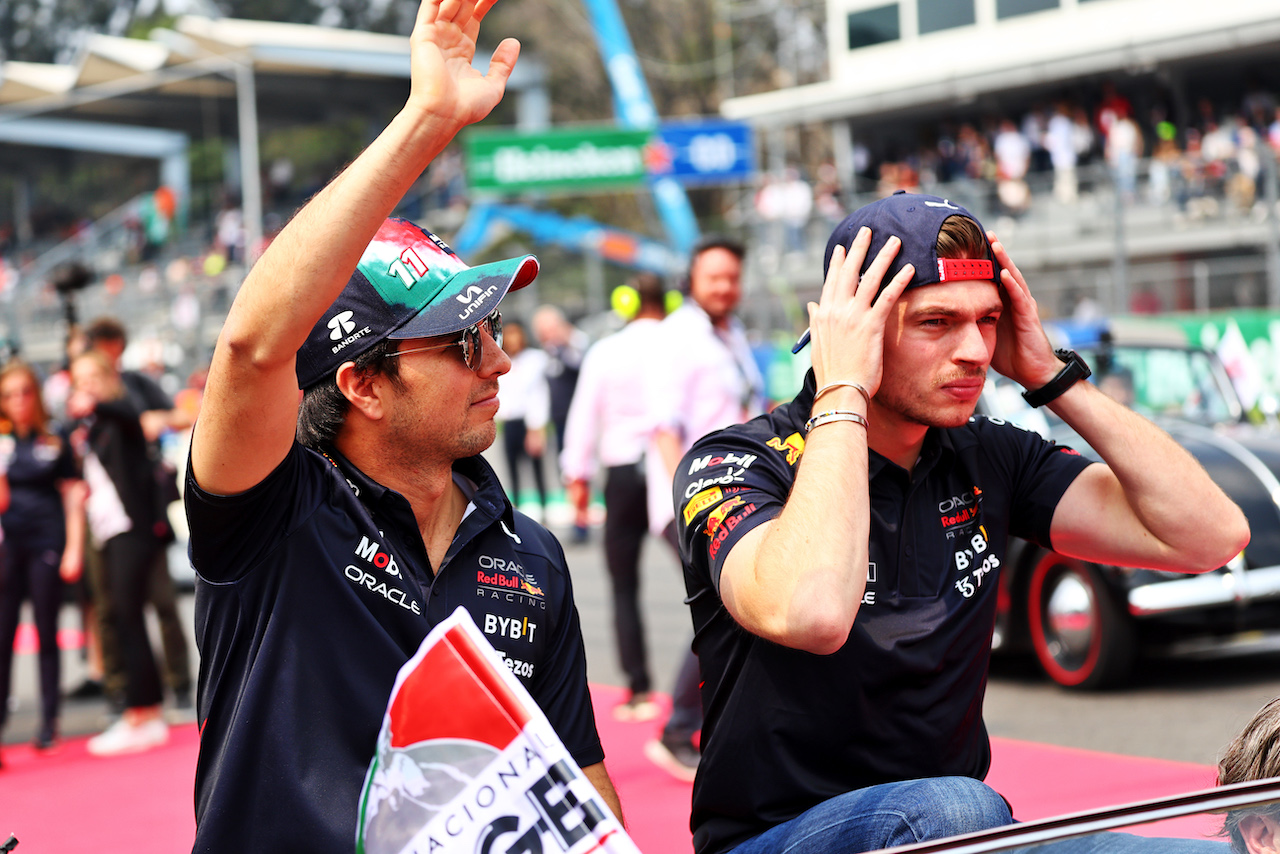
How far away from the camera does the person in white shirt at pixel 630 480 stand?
670cm

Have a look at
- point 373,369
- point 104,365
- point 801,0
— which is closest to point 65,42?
point 801,0

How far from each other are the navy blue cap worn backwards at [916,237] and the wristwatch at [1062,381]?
10.9 inches

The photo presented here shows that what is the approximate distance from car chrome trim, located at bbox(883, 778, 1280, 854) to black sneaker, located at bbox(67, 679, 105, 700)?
Result: 7952 millimetres

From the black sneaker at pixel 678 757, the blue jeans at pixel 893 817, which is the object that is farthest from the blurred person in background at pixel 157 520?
the blue jeans at pixel 893 817

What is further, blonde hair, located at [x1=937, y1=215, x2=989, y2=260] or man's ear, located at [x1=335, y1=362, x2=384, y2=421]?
blonde hair, located at [x1=937, y1=215, x2=989, y2=260]

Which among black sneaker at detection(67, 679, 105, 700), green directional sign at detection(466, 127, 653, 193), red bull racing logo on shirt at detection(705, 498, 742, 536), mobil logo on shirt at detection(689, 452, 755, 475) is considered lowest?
black sneaker at detection(67, 679, 105, 700)

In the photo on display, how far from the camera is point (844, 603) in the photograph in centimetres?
214

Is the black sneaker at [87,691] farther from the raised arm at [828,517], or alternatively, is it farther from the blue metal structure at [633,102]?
the blue metal structure at [633,102]

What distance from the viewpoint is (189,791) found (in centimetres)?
619

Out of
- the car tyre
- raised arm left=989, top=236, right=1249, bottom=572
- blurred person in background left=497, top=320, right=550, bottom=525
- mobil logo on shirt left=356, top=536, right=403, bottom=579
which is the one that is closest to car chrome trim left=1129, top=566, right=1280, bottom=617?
the car tyre

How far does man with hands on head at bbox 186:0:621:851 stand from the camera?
1813mm

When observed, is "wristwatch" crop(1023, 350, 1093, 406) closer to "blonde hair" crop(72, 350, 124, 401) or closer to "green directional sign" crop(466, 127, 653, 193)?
"blonde hair" crop(72, 350, 124, 401)

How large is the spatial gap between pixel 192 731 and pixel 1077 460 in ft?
19.2

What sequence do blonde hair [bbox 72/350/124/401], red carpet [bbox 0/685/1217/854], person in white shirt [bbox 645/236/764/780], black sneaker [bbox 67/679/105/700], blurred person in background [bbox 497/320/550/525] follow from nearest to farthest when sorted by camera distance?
red carpet [bbox 0/685/1217/854], person in white shirt [bbox 645/236/764/780], blonde hair [bbox 72/350/124/401], black sneaker [bbox 67/679/105/700], blurred person in background [bbox 497/320/550/525]
